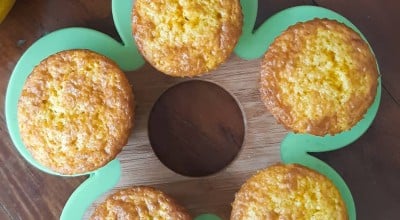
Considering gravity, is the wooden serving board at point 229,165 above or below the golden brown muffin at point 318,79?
below

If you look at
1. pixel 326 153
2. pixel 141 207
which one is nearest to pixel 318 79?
pixel 326 153

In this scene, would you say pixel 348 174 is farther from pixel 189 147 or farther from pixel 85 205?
pixel 85 205

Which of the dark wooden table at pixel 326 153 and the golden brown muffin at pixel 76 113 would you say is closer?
the golden brown muffin at pixel 76 113

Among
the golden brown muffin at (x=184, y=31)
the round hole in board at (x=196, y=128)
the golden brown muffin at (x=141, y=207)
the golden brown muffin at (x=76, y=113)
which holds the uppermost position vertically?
the golden brown muffin at (x=184, y=31)

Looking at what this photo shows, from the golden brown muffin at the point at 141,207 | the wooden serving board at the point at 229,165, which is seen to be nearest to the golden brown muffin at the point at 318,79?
the wooden serving board at the point at 229,165

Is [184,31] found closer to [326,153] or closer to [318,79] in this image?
[318,79]

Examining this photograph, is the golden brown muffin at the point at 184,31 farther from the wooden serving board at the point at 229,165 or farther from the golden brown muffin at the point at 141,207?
the golden brown muffin at the point at 141,207
